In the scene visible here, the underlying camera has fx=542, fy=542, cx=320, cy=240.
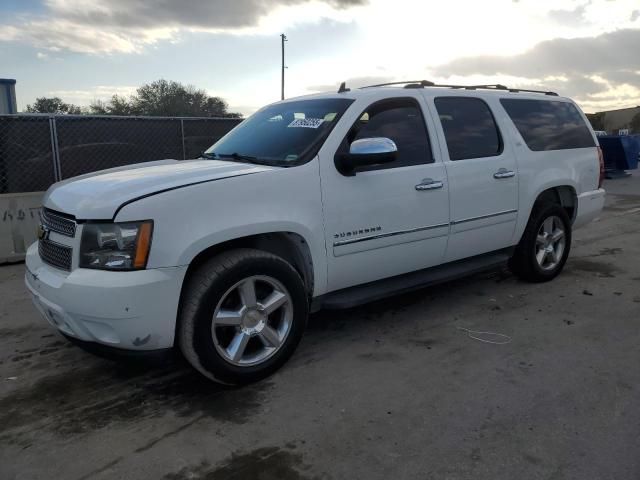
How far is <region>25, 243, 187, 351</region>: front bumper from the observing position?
2.91m

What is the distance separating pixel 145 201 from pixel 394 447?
185 cm

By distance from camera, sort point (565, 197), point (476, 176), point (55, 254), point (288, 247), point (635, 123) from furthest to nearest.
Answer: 1. point (635, 123)
2. point (565, 197)
3. point (476, 176)
4. point (288, 247)
5. point (55, 254)

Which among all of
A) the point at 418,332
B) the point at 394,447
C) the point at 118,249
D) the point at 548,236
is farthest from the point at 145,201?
the point at 548,236

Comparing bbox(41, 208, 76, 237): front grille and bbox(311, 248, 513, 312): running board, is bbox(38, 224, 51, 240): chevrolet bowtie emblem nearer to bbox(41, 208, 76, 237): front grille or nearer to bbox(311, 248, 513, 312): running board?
bbox(41, 208, 76, 237): front grille

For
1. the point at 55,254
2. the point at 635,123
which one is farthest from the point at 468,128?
the point at 635,123

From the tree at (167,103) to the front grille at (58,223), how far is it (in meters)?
41.6

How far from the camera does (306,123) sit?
4.01m

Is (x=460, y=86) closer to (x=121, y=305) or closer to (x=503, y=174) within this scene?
(x=503, y=174)

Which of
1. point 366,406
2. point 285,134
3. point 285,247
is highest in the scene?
point 285,134

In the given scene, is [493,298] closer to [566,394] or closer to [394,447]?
[566,394]

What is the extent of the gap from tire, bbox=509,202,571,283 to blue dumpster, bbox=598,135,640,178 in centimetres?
1259

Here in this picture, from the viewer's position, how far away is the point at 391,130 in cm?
413

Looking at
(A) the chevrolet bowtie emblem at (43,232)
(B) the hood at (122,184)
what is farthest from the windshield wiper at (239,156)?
(A) the chevrolet bowtie emblem at (43,232)

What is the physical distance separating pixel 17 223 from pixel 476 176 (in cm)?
570
